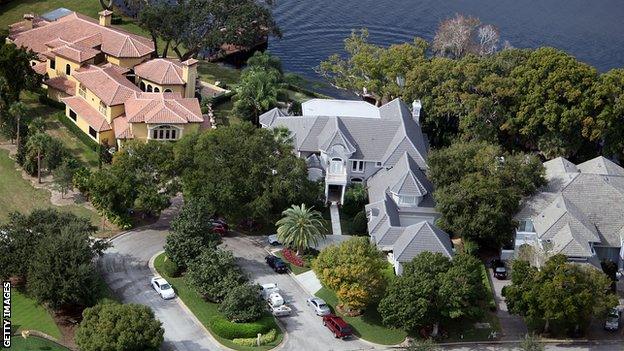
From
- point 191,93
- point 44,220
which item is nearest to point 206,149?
point 44,220

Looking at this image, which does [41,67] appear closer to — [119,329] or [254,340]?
[119,329]

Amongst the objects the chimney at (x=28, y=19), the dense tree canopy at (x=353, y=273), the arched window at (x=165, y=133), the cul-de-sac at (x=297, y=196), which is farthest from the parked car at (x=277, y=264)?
the chimney at (x=28, y=19)

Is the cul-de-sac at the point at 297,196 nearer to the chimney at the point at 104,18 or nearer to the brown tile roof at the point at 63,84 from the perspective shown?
the brown tile roof at the point at 63,84

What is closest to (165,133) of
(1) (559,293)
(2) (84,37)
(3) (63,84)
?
(3) (63,84)

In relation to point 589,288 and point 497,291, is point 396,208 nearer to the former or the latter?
point 497,291

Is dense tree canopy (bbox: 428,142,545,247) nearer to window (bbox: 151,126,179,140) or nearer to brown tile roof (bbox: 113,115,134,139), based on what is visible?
window (bbox: 151,126,179,140)
